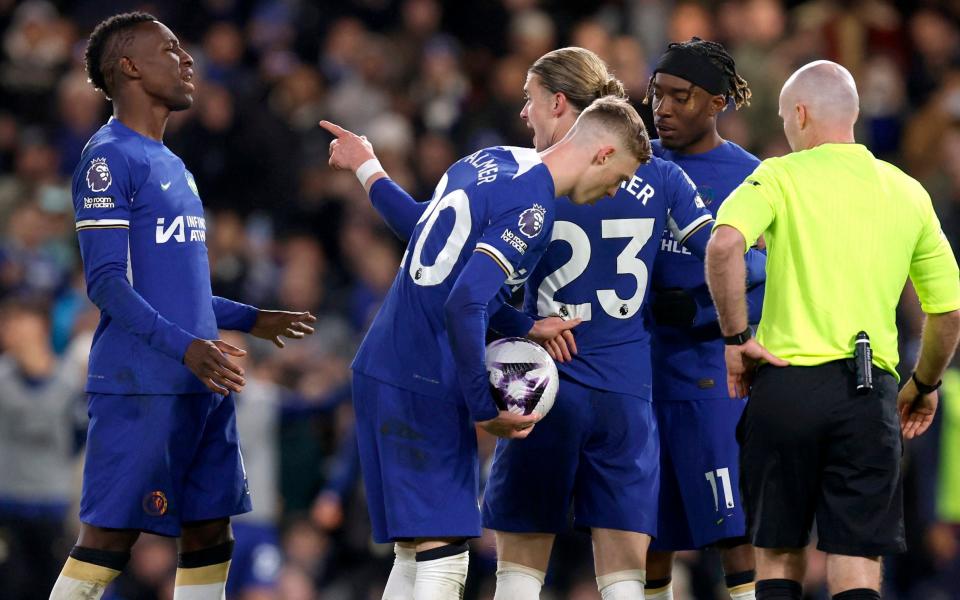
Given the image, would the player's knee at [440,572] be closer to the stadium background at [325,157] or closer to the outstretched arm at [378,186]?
the outstretched arm at [378,186]

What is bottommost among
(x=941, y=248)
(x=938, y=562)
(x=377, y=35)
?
(x=938, y=562)

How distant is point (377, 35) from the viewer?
1477cm

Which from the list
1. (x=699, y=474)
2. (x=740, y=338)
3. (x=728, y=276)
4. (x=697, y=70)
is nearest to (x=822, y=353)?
(x=740, y=338)

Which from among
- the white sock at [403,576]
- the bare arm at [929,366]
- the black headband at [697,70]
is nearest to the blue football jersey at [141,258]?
the white sock at [403,576]

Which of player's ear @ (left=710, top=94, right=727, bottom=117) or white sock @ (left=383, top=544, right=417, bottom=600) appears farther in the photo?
player's ear @ (left=710, top=94, right=727, bottom=117)

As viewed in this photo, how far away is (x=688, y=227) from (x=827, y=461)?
1123 millimetres

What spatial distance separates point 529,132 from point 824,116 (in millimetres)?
6869

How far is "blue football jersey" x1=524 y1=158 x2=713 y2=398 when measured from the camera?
20.0 feet

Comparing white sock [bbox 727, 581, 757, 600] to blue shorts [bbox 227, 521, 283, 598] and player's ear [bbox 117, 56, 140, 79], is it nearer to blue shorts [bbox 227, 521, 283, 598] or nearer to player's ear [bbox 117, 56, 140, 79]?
player's ear [bbox 117, 56, 140, 79]

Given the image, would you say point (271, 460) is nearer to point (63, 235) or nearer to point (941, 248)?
point (63, 235)

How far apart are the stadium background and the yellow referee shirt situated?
4506 millimetres

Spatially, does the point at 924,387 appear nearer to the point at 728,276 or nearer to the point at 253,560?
the point at 728,276

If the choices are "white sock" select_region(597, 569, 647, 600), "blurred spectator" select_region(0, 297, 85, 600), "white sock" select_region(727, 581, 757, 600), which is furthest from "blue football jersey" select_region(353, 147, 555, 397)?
"blurred spectator" select_region(0, 297, 85, 600)

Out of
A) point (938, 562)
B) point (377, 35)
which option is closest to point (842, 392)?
point (938, 562)
